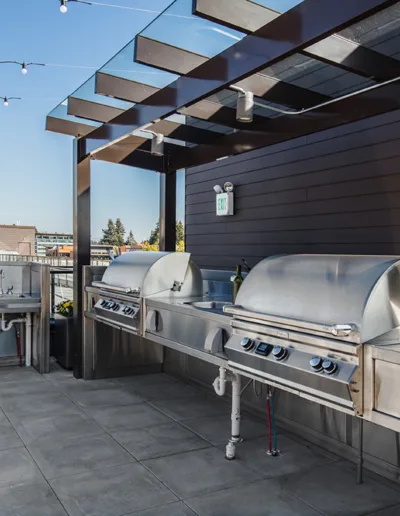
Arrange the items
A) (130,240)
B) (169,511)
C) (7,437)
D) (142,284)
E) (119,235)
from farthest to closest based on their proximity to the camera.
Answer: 1. (130,240)
2. (119,235)
3. (142,284)
4. (7,437)
5. (169,511)

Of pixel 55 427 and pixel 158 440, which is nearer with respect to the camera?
pixel 158 440

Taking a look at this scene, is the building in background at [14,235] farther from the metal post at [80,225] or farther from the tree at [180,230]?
the metal post at [80,225]

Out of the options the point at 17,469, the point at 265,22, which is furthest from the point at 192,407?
the point at 265,22

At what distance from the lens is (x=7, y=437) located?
3.07 metres

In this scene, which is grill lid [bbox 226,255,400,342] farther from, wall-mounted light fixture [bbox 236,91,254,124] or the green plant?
Result: the green plant

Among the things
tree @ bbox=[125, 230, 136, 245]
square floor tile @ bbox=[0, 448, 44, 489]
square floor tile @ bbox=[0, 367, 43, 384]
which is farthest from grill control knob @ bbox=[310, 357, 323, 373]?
tree @ bbox=[125, 230, 136, 245]

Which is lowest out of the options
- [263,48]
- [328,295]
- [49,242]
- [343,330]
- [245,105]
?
[343,330]

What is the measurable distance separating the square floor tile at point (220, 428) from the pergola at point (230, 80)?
167 cm

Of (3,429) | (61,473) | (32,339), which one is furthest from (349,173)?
(32,339)

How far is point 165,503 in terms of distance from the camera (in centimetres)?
227

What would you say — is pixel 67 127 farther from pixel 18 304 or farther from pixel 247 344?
pixel 247 344

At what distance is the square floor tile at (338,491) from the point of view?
7.35 ft

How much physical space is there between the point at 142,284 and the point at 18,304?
1.86 meters

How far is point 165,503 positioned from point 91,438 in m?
0.96
